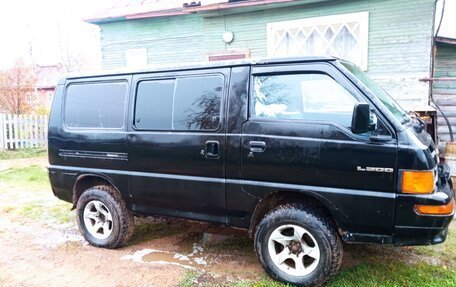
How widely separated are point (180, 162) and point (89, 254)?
64.6 inches

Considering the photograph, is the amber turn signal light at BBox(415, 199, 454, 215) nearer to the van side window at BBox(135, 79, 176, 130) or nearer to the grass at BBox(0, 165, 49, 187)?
the van side window at BBox(135, 79, 176, 130)

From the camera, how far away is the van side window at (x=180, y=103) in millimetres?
3818

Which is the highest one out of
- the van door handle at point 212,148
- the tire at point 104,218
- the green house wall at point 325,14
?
the green house wall at point 325,14

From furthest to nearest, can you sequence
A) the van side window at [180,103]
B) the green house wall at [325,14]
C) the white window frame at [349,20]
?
1. the white window frame at [349,20]
2. the green house wall at [325,14]
3. the van side window at [180,103]

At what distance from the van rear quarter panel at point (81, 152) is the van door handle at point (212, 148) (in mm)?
1075

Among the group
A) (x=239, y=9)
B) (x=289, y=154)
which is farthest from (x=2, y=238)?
(x=239, y=9)

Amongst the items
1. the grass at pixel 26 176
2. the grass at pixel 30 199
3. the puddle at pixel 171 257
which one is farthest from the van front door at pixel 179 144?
the grass at pixel 26 176

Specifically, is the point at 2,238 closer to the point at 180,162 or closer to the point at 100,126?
the point at 100,126

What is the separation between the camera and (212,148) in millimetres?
3738

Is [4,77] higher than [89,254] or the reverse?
higher

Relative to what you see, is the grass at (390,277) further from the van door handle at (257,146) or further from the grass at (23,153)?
the grass at (23,153)

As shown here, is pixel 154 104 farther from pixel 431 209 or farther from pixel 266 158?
pixel 431 209

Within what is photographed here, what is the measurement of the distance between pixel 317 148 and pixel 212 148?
1048 millimetres

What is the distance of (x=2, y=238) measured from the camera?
499 cm
